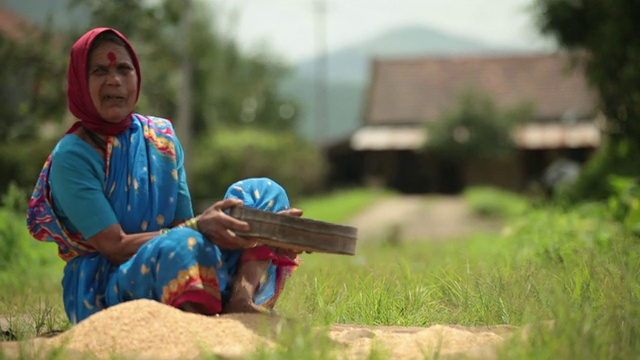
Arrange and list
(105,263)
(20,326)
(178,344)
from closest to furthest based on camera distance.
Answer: (178,344) → (105,263) → (20,326)

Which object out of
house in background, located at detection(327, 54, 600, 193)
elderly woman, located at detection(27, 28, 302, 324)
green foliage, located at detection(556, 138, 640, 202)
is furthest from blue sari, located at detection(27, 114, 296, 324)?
house in background, located at detection(327, 54, 600, 193)

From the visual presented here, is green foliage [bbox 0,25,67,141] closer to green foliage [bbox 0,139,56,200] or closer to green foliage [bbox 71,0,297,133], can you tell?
green foliage [bbox 71,0,297,133]

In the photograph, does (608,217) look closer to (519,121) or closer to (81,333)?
(81,333)

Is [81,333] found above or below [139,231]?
below

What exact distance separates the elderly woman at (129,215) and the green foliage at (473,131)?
29203 millimetres

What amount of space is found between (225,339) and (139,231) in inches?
30.6

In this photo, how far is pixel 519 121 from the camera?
113 ft

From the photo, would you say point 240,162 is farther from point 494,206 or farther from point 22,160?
point 22,160

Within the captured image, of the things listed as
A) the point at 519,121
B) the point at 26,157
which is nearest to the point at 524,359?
the point at 26,157

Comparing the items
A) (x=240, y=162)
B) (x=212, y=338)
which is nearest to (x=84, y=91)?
(x=212, y=338)

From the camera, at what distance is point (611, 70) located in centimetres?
1263

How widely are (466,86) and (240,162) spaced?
1126cm

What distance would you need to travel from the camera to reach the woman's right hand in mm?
3727

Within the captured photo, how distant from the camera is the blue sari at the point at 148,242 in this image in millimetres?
3795
